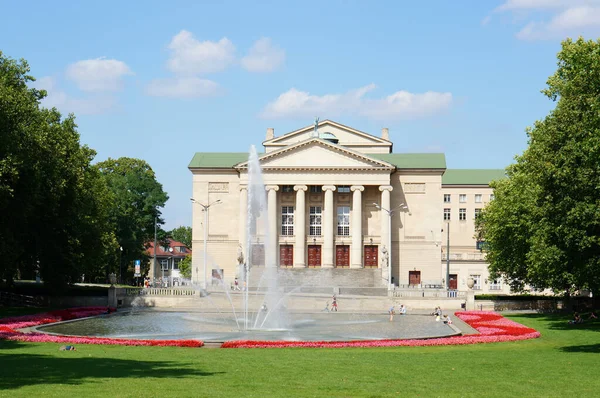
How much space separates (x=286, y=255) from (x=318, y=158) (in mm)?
11950

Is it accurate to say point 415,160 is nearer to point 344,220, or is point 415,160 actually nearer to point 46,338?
point 344,220

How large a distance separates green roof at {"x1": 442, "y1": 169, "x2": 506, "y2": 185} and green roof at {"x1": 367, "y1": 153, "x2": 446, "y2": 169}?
86.6 feet

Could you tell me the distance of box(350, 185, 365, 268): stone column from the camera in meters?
94.1

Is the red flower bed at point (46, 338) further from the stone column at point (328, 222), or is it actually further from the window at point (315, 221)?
the window at point (315, 221)

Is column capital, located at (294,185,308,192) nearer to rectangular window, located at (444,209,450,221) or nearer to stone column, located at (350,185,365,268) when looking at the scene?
stone column, located at (350,185,365,268)

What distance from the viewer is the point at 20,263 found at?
6159 centimetres

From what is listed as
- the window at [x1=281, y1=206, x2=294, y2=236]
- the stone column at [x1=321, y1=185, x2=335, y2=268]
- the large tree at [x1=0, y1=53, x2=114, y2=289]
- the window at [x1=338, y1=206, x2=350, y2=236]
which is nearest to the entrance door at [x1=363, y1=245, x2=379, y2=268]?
the window at [x1=338, y1=206, x2=350, y2=236]

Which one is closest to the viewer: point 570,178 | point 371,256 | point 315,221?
point 570,178

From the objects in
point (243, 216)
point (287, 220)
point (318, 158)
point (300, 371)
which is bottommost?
point (300, 371)

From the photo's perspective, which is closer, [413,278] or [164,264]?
[413,278]

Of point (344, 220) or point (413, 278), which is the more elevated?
point (344, 220)

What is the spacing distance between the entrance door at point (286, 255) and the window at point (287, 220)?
63.8 inches

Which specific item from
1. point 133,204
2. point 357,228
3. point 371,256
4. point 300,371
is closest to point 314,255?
point 357,228

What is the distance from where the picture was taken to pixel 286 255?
97.1m
